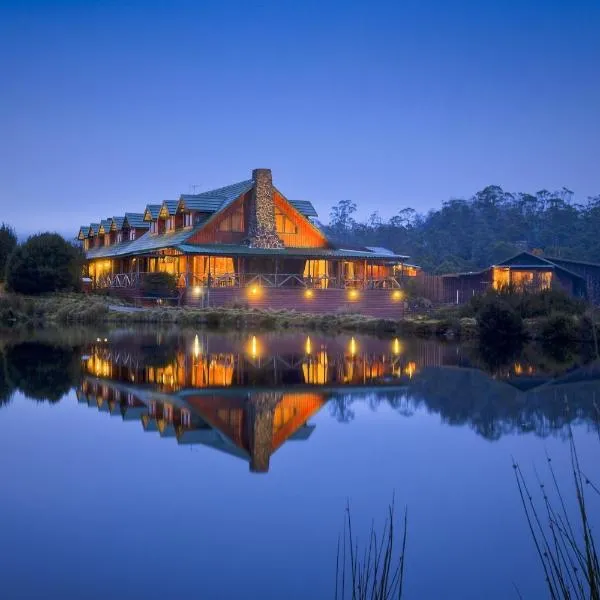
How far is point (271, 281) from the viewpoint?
43.8m

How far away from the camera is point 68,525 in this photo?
6.84 meters

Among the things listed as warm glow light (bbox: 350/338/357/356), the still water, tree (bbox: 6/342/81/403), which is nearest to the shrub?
warm glow light (bbox: 350/338/357/356)

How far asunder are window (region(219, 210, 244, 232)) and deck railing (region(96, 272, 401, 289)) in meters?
3.42

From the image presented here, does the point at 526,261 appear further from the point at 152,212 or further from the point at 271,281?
the point at 152,212

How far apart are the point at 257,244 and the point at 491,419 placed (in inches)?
1318

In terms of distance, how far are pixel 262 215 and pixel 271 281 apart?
4.22 metres

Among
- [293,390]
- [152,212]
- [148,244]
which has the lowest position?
[293,390]

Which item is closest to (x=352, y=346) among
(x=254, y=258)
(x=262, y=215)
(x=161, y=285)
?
(x=161, y=285)

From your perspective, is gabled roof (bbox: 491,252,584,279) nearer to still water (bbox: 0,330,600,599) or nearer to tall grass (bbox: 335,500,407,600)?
still water (bbox: 0,330,600,599)

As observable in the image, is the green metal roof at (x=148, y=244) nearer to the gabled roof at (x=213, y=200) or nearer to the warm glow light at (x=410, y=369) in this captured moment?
the gabled roof at (x=213, y=200)

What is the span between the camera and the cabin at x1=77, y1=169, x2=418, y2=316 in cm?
4200

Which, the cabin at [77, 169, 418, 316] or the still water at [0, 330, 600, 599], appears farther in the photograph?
the cabin at [77, 169, 418, 316]

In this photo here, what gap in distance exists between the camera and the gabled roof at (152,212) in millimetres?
50781

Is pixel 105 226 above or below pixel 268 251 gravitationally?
above
